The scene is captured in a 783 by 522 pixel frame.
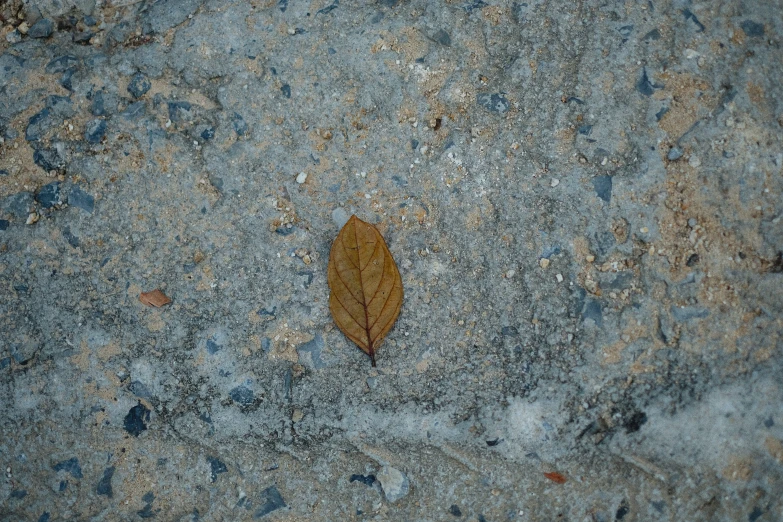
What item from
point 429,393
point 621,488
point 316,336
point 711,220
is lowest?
point 621,488

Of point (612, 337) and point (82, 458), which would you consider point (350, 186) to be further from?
point (82, 458)

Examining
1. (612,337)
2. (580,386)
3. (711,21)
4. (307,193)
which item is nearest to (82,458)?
(307,193)

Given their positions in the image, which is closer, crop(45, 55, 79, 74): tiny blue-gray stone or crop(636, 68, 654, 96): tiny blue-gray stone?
crop(636, 68, 654, 96): tiny blue-gray stone

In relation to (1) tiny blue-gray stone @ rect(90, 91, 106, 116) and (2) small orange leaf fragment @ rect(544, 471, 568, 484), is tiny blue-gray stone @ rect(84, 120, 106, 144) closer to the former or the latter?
(1) tiny blue-gray stone @ rect(90, 91, 106, 116)

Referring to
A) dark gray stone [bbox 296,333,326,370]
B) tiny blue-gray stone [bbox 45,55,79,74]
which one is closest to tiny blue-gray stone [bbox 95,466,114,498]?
dark gray stone [bbox 296,333,326,370]

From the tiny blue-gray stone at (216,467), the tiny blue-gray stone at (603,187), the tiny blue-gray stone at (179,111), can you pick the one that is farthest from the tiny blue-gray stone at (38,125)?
the tiny blue-gray stone at (603,187)

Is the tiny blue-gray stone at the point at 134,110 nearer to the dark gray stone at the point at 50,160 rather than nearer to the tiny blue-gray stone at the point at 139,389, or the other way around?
the dark gray stone at the point at 50,160

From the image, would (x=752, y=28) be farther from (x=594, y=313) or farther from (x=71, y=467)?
(x=71, y=467)
